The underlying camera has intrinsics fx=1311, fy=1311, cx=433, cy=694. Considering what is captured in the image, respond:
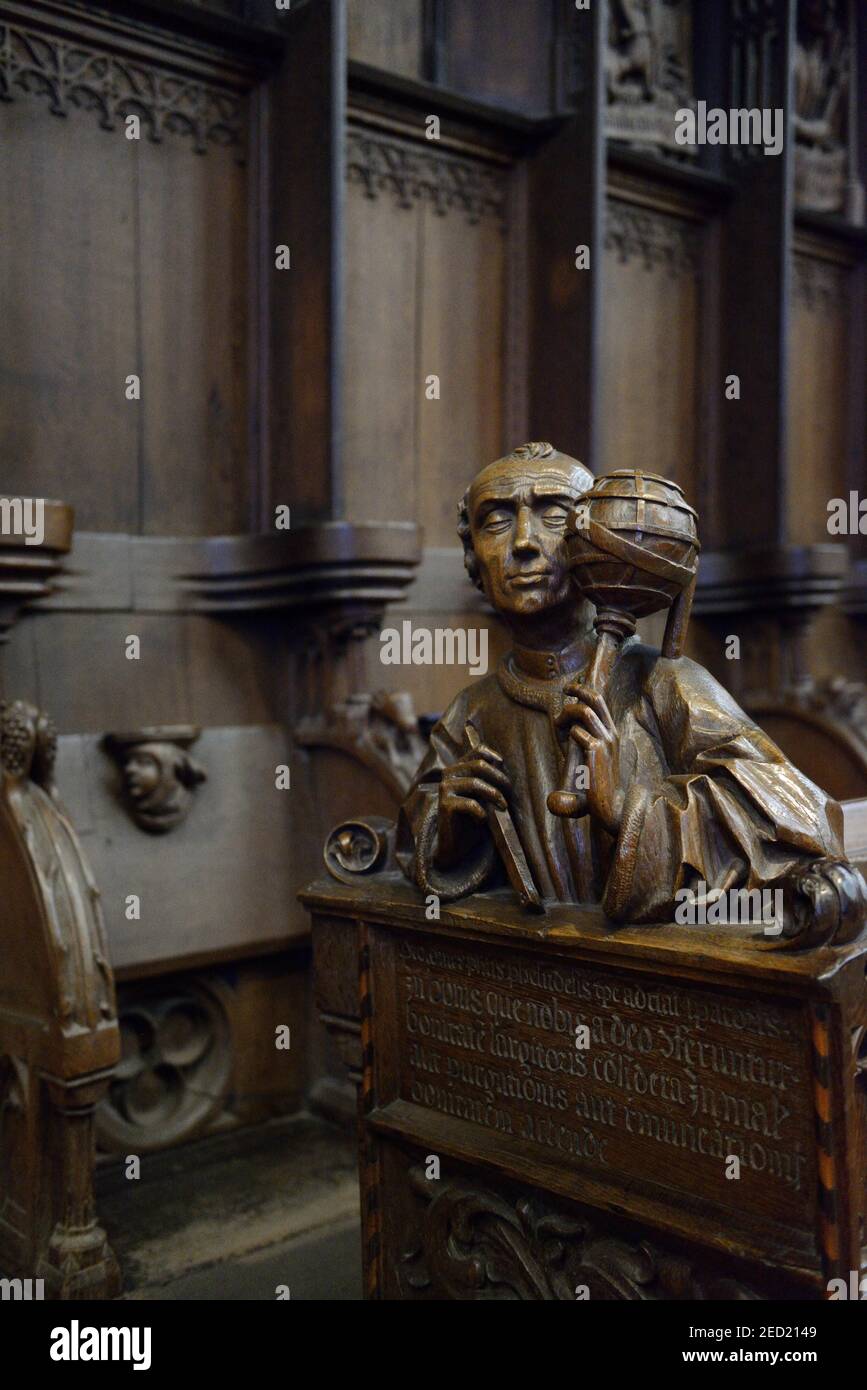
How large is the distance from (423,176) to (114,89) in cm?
111

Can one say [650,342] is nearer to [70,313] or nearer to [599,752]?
[70,313]

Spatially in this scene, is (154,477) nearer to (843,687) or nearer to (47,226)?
(47,226)

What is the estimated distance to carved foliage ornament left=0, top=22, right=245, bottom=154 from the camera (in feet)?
11.5

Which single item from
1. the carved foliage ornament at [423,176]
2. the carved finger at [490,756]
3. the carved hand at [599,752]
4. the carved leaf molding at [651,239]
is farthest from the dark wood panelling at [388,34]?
the carved hand at [599,752]

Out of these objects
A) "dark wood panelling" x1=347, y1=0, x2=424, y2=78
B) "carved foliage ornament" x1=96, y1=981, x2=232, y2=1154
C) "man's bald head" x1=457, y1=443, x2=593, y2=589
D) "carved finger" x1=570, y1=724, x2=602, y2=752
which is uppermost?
"dark wood panelling" x1=347, y1=0, x2=424, y2=78

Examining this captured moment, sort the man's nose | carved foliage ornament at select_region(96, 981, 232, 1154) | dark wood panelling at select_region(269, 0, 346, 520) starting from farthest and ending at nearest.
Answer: dark wood panelling at select_region(269, 0, 346, 520) < carved foliage ornament at select_region(96, 981, 232, 1154) < the man's nose

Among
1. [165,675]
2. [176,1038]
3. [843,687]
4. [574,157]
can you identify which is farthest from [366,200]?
[176,1038]

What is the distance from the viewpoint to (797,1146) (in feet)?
5.97

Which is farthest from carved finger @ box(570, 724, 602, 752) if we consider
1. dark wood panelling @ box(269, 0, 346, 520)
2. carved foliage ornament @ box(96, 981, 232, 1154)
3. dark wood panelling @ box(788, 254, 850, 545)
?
dark wood panelling @ box(788, 254, 850, 545)

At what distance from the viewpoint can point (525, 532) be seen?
222cm

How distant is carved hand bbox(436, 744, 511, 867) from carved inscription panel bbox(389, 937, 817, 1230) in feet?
0.59

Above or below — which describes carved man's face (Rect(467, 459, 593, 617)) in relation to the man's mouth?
above

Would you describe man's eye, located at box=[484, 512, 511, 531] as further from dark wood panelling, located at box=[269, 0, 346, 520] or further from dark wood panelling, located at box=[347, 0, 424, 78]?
dark wood panelling, located at box=[347, 0, 424, 78]

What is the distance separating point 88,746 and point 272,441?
110 cm
